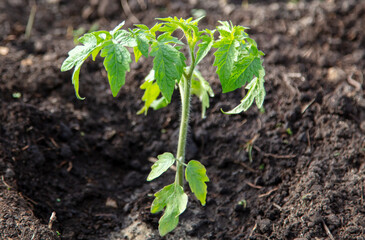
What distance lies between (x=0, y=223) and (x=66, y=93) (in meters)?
1.42

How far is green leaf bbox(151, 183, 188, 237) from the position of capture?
2.50 m

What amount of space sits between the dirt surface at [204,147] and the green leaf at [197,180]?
0.54 meters

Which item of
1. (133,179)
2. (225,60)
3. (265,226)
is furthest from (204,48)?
(133,179)

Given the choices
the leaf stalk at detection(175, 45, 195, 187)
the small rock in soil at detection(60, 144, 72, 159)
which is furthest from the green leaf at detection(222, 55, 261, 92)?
the small rock in soil at detection(60, 144, 72, 159)

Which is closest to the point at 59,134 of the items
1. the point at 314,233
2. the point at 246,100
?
the point at 246,100

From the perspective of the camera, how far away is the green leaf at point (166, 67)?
7.01 feet

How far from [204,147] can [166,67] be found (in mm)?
1375

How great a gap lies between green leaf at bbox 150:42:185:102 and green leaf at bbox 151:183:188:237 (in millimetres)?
627

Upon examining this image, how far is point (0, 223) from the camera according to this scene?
2510 mm

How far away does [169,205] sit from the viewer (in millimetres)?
2520

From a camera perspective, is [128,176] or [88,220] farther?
[128,176]

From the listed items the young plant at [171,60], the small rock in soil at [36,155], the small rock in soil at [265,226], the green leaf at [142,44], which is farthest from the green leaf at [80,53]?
the small rock in soil at [265,226]

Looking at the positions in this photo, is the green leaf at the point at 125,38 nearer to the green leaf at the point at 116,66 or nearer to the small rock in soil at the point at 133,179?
the green leaf at the point at 116,66

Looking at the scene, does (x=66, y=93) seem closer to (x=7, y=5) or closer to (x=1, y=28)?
(x=1, y=28)
